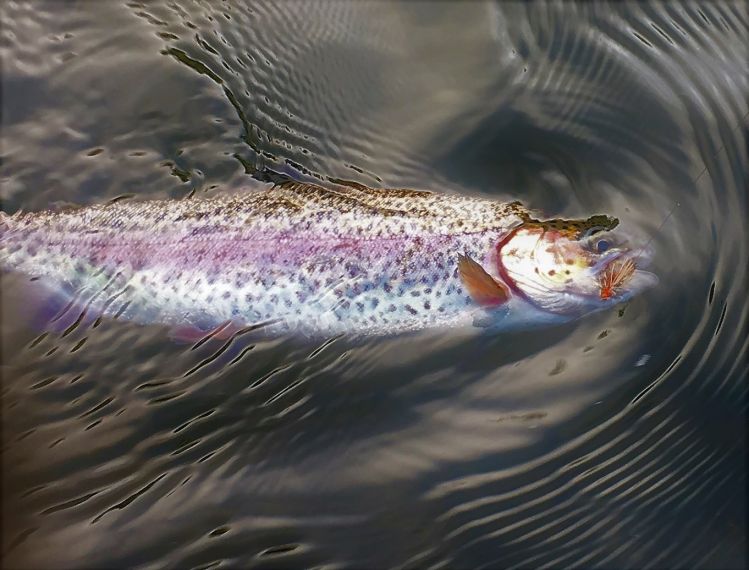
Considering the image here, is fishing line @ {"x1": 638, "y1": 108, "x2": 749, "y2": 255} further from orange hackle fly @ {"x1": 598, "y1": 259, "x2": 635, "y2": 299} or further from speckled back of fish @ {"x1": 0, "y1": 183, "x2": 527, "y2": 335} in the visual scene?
speckled back of fish @ {"x1": 0, "y1": 183, "x2": 527, "y2": 335}

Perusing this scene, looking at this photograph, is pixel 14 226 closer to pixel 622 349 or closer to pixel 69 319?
pixel 69 319

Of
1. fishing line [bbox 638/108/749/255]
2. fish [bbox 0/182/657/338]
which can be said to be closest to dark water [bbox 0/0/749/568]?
fishing line [bbox 638/108/749/255]

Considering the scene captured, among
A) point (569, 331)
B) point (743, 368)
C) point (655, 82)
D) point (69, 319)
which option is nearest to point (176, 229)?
point (69, 319)

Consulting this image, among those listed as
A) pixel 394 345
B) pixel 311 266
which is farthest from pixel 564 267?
pixel 311 266

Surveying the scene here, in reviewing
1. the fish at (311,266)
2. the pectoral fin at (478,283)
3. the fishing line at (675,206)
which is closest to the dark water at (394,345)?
the fishing line at (675,206)

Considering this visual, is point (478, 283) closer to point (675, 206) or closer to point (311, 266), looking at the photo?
point (311, 266)

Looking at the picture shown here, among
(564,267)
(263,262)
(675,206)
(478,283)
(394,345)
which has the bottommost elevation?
(394,345)
